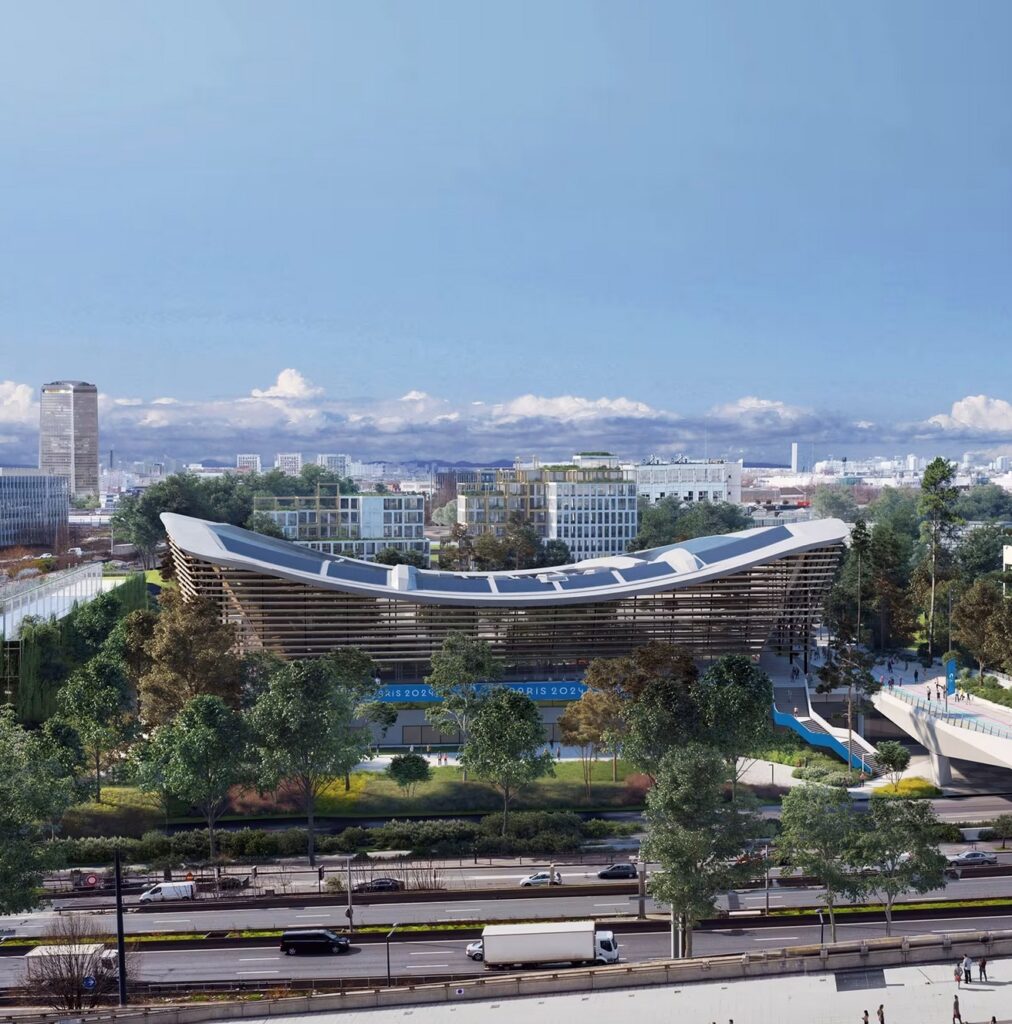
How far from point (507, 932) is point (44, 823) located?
18.8 meters

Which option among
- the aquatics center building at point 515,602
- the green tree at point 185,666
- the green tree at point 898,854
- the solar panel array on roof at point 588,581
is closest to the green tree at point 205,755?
the green tree at point 185,666

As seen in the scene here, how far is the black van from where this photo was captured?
102 feet

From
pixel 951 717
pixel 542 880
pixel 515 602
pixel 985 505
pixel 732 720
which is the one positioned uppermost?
pixel 985 505

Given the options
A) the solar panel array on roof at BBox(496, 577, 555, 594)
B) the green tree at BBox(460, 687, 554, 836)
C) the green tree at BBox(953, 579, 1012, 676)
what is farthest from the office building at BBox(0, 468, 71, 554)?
the green tree at BBox(953, 579, 1012, 676)

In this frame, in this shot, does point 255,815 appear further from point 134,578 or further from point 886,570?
point 886,570

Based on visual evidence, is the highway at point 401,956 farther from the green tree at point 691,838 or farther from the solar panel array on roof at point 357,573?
the solar panel array on roof at point 357,573

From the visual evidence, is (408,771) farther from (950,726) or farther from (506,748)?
(950,726)

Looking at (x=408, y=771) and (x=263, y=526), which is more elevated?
(x=263, y=526)

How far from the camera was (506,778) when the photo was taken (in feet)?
137

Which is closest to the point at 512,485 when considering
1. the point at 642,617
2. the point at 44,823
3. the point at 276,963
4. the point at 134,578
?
the point at 134,578

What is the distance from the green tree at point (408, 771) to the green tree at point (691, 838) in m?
14.6

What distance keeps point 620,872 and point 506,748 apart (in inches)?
258

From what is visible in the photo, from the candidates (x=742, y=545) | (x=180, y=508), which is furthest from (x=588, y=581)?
(x=180, y=508)

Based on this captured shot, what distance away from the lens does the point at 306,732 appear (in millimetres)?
41031
